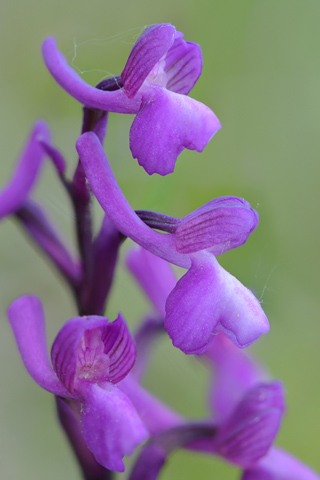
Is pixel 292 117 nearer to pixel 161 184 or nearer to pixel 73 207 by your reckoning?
pixel 161 184

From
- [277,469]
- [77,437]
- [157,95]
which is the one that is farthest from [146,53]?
[277,469]

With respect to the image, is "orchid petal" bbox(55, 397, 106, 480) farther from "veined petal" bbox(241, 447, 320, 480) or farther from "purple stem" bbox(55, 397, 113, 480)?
"veined petal" bbox(241, 447, 320, 480)

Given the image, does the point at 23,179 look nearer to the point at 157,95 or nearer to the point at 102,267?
the point at 102,267

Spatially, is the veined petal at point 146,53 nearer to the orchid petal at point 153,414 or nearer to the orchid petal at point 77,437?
the orchid petal at point 77,437

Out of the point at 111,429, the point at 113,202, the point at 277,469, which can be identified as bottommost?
the point at 277,469

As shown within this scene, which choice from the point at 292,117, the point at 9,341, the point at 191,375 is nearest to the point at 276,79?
the point at 292,117

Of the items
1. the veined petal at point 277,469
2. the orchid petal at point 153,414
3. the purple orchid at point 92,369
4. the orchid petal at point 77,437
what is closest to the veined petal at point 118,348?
the purple orchid at point 92,369

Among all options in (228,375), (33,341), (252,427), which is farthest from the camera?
(228,375)
